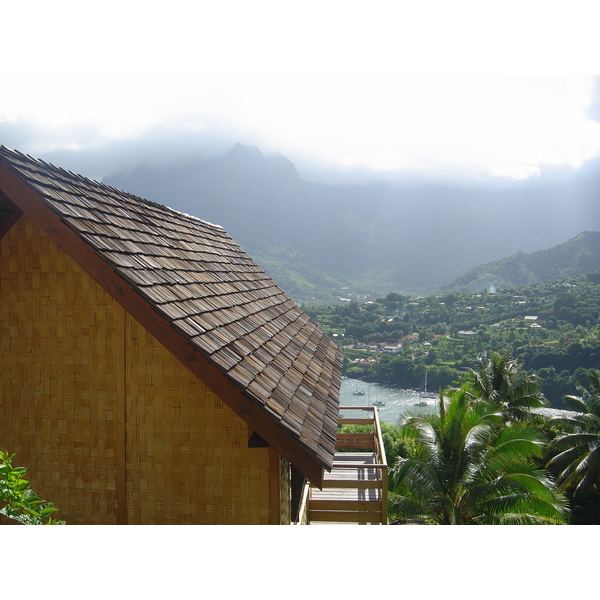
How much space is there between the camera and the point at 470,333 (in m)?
60.2

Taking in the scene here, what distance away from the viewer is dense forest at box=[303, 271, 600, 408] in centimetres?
4500

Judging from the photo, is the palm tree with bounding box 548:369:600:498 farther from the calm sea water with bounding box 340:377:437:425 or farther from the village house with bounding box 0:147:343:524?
the calm sea water with bounding box 340:377:437:425

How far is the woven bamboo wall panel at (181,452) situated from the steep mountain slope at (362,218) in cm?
8466

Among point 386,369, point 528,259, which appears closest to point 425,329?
point 386,369

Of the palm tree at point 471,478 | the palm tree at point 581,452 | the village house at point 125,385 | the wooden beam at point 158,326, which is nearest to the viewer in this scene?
the wooden beam at point 158,326

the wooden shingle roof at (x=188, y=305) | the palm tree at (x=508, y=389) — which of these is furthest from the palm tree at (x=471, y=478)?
the palm tree at (x=508, y=389)

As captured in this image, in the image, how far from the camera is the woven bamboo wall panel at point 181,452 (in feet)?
12.9

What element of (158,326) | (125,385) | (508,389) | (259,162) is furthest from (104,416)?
(259,162)

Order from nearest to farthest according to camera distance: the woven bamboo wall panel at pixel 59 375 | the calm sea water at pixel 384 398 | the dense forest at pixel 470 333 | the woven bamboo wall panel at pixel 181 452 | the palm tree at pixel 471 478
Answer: the woven bamboo wall panel at pixel 181 452
the woven bamboo wall panel at pixel 59 375
the palm tree at pixel 471 478
the calm sea water at pixel 384 398
the dense forest at pixel 470 333

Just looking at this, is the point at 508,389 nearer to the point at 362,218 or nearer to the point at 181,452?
the point at 181,452

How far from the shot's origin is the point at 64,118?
102 metres

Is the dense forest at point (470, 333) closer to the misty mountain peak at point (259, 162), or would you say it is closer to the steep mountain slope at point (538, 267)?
the steep mountain slope at point (538, 267)

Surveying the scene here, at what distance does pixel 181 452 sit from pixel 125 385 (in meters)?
0.67

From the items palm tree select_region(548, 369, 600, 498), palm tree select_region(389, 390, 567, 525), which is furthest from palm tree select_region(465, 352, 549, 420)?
palm tree select_region(389, 390, 567, 525)
